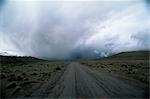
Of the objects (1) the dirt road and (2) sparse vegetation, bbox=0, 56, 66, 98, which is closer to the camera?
(1) the dirt road

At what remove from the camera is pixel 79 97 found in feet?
24.0

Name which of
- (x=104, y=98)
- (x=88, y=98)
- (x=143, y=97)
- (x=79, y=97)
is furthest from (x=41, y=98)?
(x=143, y=97)

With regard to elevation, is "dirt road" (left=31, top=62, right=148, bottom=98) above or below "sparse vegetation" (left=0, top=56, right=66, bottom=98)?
above

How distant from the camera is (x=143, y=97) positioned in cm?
721

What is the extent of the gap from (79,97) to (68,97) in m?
0.60

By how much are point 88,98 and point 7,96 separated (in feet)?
15.0

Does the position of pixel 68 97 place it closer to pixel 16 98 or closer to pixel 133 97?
Answer: pixel 16 98

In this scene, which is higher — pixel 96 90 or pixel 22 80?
pixel 96 90

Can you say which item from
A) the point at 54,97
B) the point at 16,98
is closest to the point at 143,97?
the point at 54,97

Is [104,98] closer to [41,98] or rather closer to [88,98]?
[88,98]

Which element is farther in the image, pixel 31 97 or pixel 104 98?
pixel 31 97

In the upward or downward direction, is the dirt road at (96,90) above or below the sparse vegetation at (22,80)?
above

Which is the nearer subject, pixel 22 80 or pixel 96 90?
pixel 96 90

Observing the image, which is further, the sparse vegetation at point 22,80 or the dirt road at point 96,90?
the sparse vegetation at point 22,80
